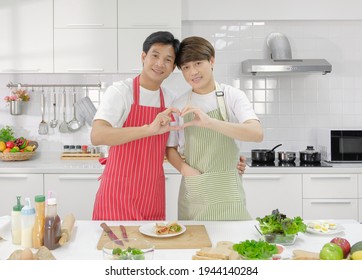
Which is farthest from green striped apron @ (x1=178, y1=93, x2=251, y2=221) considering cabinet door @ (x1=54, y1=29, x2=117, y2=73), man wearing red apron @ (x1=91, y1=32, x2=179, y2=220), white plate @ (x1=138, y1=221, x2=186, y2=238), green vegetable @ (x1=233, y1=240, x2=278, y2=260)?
cabinet door @ (x1=54, y1=29, x2=117, y2=73)

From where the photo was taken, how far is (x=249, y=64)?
377 cm

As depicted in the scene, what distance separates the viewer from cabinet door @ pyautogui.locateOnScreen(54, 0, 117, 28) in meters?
3.75

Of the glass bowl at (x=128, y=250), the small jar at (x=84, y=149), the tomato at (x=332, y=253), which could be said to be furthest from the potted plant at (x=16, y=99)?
the tomato at (x=332, y=253)

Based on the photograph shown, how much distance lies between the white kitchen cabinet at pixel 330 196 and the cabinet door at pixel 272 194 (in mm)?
66

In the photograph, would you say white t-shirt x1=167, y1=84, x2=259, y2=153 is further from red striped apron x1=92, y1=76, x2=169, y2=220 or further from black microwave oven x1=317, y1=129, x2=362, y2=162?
black microwave oven x1=317, y1=129, x2=362, y2=162

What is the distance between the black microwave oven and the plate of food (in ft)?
6.51

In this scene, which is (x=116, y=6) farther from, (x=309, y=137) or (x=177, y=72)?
(x=309, y=137)

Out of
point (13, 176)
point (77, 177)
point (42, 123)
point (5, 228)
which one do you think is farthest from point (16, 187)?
point (5, 228)

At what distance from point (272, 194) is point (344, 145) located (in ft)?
2.63

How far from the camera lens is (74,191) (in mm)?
3490

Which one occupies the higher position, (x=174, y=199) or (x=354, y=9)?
(x=354, y=9)

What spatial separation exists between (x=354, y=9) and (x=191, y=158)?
2773 millimetres

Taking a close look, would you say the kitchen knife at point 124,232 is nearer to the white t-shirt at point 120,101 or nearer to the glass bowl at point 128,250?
the glass bowl at point 128,250

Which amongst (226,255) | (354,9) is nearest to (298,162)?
(354,9)
